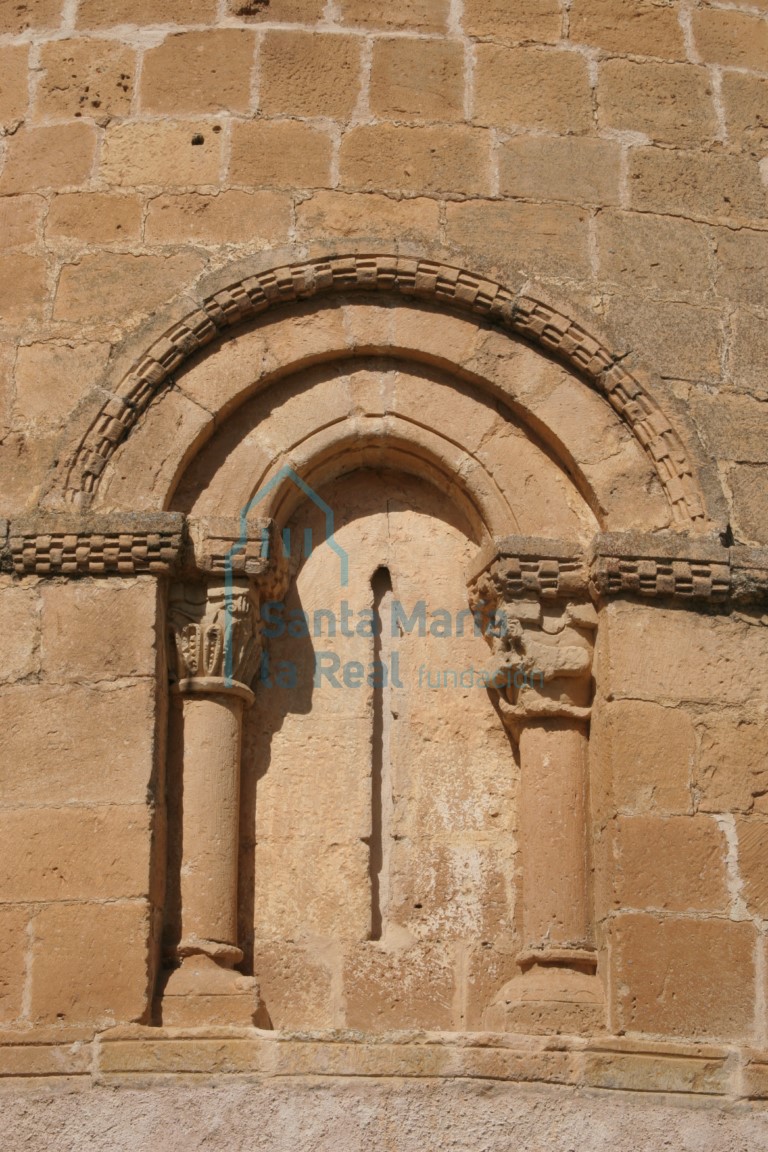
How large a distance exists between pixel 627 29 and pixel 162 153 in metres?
2.13

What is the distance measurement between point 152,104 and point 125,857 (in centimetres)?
326

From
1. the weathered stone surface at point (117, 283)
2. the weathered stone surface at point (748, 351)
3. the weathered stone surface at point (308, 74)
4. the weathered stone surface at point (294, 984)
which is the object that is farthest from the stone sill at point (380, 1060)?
the weathered stone surface at point (308, 74)

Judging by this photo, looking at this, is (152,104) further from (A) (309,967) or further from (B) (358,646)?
(A) (309,967)

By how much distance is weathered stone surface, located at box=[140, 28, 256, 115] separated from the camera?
320 inches

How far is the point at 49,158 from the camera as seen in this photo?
808cm

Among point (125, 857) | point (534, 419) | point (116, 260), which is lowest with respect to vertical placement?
point (125, 857)

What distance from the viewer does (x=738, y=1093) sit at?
6488mm

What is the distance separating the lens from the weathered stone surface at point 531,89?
8.16m

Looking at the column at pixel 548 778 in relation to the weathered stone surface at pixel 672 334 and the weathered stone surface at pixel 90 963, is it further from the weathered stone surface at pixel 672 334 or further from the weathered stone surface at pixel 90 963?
the weathered stone surface at pixel 90 963

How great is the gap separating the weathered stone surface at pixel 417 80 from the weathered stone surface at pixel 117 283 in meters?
1.12

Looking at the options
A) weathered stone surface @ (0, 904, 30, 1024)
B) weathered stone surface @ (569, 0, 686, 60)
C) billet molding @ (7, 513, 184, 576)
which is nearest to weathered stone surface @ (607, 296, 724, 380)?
weathered stone surface @ (569, 0, 686, 60)

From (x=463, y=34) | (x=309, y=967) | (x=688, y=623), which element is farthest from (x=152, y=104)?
(x=309, y=967)

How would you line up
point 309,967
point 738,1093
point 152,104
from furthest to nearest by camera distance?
point 152,104 → point 309,967 → point 738,1093

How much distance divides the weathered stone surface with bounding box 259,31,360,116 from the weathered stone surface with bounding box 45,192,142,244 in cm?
74
